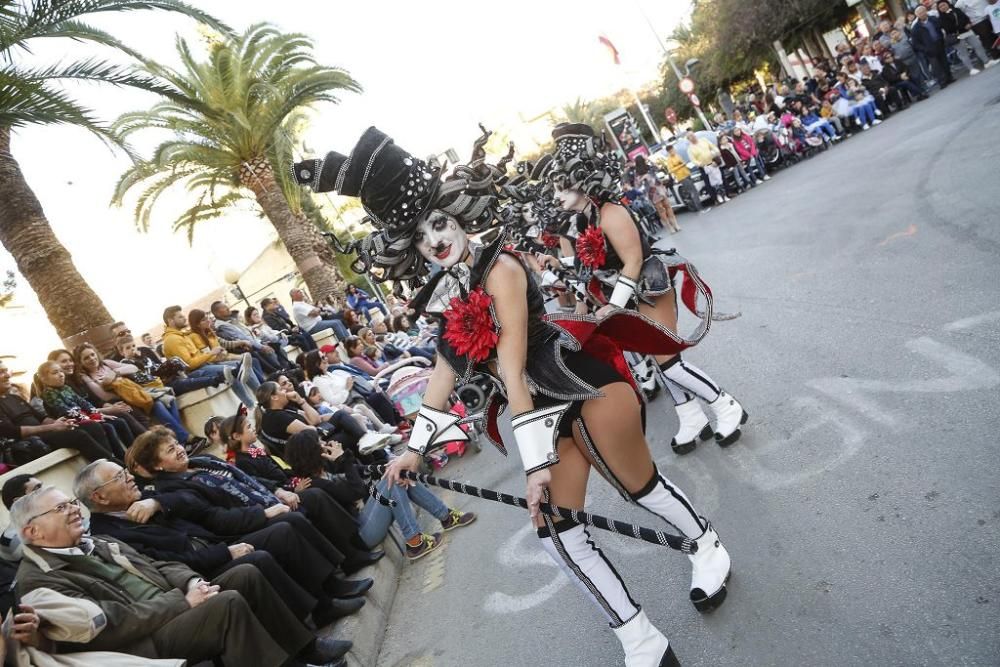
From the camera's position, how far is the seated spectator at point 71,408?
290 inches

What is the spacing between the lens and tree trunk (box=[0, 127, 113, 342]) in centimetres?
904

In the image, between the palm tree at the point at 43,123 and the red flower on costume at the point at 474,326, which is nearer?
the red flower on costume at the point at 474,326

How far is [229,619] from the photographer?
3.92 metres

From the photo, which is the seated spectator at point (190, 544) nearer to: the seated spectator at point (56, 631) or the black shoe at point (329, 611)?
the black shoe at point (329, 611)

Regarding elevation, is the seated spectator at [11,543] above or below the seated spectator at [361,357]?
above

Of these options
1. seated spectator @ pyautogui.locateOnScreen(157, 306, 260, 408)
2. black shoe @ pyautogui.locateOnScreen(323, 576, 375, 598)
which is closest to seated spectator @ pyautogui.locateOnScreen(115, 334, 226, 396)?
seated spectator @ pyautogui.locateOnScreen(157, 306, 260, 408)

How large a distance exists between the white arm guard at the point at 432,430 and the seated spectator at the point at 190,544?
194 centimetres

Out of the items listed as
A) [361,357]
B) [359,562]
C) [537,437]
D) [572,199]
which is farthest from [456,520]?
[361,357]

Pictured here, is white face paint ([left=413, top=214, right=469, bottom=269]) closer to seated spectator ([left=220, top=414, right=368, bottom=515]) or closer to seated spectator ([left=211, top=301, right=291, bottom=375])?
seated spectator ([left=220, top=414, right=368, bottom=515])

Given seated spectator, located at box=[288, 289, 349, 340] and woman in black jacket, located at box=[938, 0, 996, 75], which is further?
woman in black jacket, located at box=[938, 0, 996, 75]

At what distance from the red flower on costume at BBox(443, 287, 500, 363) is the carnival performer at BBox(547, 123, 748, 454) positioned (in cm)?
166

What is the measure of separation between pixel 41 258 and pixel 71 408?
9.36ft

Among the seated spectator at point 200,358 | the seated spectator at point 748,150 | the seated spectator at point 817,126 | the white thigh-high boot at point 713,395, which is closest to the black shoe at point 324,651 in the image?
the white thigh-high boot at point 713,395

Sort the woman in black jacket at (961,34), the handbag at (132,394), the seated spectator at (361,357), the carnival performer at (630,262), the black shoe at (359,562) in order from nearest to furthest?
the carnival performer at (630,262) → the black shoe at (359,562) → the handbag at (132,394) → the seated spectator at (361,357) → the woman in black jacket at (961,34)
